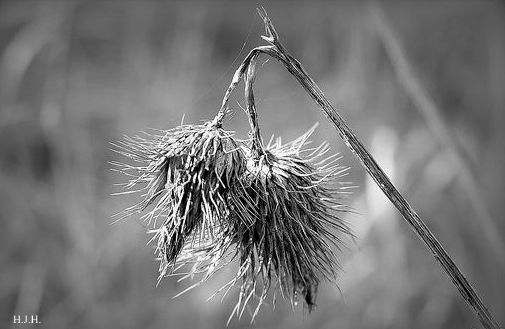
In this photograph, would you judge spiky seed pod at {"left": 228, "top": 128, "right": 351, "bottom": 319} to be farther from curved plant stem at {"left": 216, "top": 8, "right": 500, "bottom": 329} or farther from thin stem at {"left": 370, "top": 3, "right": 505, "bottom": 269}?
thin stem at {"left": 370, "top": 3, "right": 505, "bottom": 269}

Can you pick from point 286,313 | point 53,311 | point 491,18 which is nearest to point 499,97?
point 491,18

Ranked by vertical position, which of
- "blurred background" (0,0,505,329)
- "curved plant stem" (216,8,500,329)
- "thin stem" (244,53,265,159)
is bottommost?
"curved plant stem" (216,8,500,329)

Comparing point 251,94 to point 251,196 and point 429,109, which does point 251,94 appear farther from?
point 429,109

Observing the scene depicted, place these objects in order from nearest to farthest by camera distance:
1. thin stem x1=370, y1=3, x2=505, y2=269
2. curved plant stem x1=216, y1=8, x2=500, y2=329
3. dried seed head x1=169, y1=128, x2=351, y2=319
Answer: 1. curved plant stem x1=216, y1=8, x2=500, y2=329
2. dried seed head x1=169, y1=128, x2=351, y2=319
3. thin stem x1=370, y1=3, x2=505, y2=269

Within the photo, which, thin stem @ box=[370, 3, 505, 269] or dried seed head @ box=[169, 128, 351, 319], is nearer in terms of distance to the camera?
dried seed head @ box=[169, 128, 351, 319]

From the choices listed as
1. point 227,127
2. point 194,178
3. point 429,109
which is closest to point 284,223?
point 194,178

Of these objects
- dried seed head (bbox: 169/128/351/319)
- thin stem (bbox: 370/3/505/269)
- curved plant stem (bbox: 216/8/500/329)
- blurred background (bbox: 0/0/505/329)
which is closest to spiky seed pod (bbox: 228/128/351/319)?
dried seed head (bbox: 169/128/351/319)

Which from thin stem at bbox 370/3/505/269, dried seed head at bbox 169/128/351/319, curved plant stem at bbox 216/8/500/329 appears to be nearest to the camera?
curved plant stem at bbox 216/8/500/329
